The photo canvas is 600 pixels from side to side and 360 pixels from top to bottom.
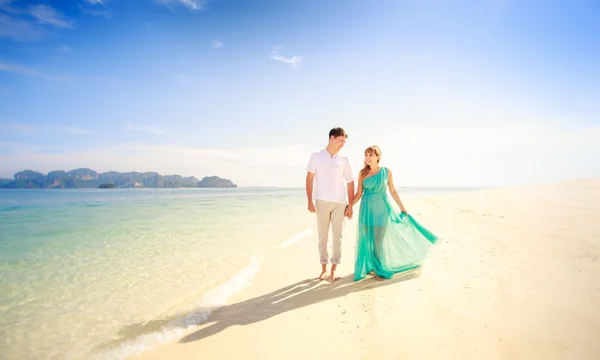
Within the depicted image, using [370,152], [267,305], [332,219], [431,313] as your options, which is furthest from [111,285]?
[431,313]

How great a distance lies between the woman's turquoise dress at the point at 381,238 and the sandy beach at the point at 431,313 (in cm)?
21

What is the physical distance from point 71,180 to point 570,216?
6445 inches

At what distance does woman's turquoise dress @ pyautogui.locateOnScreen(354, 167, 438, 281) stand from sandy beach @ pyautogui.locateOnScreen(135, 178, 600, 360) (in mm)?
213

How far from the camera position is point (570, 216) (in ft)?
27.1

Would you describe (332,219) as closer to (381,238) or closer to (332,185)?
(332,185)

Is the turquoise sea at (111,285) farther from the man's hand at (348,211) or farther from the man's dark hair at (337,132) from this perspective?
the man's dark hair at (337,132)

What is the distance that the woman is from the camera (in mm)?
4742

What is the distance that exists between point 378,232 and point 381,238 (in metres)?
0.12

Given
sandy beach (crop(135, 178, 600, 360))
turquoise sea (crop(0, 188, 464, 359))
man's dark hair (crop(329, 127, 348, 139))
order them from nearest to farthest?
sandy beach (crop(135, 178, 600, 360))
turquoise sea (crop(0, 188, 464, 359))
man's dark hair (crop(329, 127, 348, 139))

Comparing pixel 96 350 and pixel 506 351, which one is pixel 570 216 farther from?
pixel 96 350

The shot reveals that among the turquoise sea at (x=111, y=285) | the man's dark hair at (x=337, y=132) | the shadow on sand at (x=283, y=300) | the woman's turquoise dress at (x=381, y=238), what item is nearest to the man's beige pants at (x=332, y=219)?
the woman's turquoise dress at (x=381, y=238)

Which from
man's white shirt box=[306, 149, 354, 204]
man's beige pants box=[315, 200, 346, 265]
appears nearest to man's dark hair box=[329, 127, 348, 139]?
man's white shirt box=[306, 149, 354, 204]

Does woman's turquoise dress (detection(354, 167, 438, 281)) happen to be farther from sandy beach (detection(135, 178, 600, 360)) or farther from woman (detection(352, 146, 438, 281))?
sandy beach (detection(135, 178, 600, 360))

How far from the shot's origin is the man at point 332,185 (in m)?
4.73
